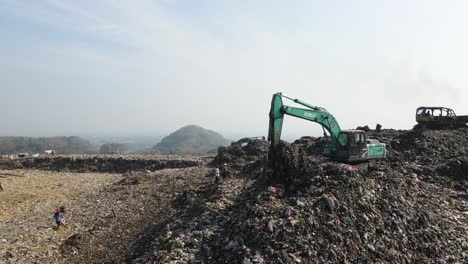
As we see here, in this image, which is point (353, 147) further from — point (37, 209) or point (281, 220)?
point (37, 209)

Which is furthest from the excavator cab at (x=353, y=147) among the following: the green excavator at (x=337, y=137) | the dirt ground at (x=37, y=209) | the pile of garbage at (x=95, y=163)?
the pile of garbage at (x=95, y=163)

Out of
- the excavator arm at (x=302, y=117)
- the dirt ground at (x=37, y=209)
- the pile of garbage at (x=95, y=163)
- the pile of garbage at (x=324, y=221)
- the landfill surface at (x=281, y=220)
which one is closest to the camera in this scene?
the pile of garbage at (x=324, y=221)

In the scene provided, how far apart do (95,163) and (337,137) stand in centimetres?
2064

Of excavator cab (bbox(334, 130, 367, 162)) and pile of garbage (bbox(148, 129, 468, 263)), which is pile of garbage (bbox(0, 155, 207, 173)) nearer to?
pile of garbage (bbox(148, 129, 468, 263))

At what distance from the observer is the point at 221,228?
10750mm

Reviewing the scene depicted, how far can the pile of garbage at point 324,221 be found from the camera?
883 cm

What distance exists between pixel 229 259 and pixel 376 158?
1032 centimetres

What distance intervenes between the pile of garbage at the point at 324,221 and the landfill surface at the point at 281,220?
3 cm

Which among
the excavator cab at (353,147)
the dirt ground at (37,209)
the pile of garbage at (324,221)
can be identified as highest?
the excavator cab at (353,147)

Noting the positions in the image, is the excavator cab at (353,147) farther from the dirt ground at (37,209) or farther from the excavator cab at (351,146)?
the dirt ground at (37,209)

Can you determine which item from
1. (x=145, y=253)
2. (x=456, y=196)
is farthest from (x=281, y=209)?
(x=456, y=196)

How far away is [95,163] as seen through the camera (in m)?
28.9

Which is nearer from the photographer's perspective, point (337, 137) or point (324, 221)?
point (324, 221)

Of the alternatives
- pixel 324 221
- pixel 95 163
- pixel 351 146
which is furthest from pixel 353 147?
pixel 95 163
